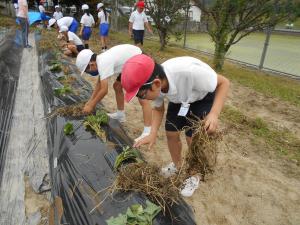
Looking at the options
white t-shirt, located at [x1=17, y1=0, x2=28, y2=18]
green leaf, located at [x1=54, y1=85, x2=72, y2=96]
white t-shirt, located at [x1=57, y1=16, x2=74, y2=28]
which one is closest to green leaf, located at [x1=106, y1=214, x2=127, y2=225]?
green leaf, located at [x1=54, y1=85, x2=72, y2=96]

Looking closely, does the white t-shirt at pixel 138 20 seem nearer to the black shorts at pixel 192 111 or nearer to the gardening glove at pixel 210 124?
the black shorts at pixel 192 111

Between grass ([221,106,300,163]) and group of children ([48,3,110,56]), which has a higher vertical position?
group of children ([48,3,110,56])

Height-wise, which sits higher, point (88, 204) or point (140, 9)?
point (140, 9)

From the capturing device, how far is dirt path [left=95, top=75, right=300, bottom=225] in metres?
2.67

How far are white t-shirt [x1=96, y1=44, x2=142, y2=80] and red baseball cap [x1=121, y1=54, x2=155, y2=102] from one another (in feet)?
4.40

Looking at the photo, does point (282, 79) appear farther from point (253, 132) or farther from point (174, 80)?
point (174, 80)

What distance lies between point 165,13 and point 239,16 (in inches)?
149

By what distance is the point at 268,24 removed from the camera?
6918 mm

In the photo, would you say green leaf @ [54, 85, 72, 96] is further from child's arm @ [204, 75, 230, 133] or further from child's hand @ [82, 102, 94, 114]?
child's arm @ [204, 75, 230, 133]

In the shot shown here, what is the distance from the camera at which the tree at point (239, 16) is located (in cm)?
661

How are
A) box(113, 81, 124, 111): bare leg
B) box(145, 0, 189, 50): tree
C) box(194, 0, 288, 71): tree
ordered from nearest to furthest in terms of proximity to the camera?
box(113, 81, 124, 111): bare leg → box(194, 0, 288, 71): tree → box(145, 0, 189, 50): tree

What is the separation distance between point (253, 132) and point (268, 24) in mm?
A: 3798

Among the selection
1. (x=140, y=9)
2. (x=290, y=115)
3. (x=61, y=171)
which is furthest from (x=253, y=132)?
(x=140, y=9)

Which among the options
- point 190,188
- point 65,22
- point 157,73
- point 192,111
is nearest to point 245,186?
point 190,188
